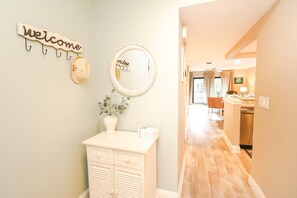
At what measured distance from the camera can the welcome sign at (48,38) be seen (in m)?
1.08

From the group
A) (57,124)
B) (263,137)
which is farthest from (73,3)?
(263,137)

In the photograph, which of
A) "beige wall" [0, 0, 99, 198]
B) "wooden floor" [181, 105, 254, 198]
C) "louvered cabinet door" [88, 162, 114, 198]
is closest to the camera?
"beige wall" [0, 0, 99, 198]

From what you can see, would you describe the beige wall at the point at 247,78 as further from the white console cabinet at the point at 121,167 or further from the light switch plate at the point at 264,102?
the white console cabinet at the point at 121,167

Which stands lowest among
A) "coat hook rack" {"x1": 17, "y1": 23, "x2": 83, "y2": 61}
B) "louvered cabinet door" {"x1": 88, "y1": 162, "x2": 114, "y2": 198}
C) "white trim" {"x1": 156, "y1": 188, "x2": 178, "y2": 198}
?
"white trim" {"x1": 156, "y1": 188, "x2": 178, "y2": 198}

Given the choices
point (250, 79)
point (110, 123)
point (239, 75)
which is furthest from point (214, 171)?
point (239, 75)

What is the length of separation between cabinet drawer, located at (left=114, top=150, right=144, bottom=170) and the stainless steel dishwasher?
2.72 m

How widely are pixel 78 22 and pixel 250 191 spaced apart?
2.82 m

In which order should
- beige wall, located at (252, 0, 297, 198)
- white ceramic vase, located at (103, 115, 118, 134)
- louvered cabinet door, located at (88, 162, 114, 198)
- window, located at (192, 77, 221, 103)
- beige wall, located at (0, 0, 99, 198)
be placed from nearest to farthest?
beige wall, located at (0, 0, 99, 198), beige wall, located at (252, 0, 297, 198), louvered cabinet door, located at (88, 162, 114, 198), white ceramic vase, located at (103, 115, 118, 134), window, located at (192, 77, 221, 103)

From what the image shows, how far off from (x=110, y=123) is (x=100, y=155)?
14.1 inches

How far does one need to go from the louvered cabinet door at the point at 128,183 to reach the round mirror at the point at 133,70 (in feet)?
2.64

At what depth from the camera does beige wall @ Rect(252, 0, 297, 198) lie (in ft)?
4.00

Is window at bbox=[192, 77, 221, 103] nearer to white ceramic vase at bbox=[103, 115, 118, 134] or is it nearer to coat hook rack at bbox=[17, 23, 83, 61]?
white ceramic vase at bbox=[103, 115, 118, 134]

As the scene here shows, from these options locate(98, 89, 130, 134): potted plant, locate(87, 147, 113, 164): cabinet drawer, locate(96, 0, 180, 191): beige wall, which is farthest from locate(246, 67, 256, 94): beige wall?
locate(87, 147, 113, 164): cabinet drawer

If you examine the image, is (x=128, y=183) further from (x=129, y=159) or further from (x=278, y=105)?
(x=278, y=105)
